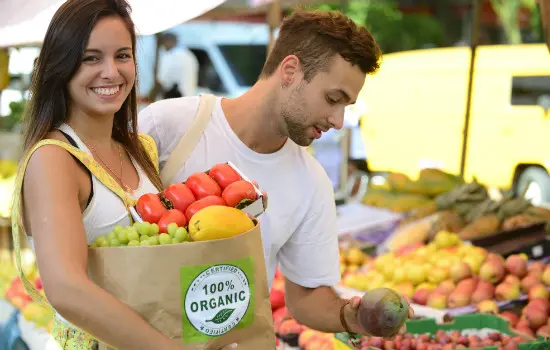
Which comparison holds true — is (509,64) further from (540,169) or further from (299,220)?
(299,220)

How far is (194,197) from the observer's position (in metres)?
1.82

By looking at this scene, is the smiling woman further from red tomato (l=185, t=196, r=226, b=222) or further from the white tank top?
red tomato (l=185, t=196, r=226, b=222)

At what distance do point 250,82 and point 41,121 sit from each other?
1264cm

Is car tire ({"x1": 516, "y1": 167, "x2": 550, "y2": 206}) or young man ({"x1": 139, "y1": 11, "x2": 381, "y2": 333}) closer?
young man ({"x1": 139, "y1": 11, "x2": 381, "y2": 333})

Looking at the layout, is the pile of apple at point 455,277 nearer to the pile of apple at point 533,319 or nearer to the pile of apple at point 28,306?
the pile of apple at point 533,319

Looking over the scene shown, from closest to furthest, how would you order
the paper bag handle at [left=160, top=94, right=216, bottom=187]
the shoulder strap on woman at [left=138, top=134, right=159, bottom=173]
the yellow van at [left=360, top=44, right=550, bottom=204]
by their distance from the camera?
1. the shoulder strap on woman at [left=138, top=134, right=159, bottom=173]
2. the paper bag handle at [left=160, top=94, right=216, bottom=187]
3. the yellow van at [left=360, top=44, right=550, bottom=204]

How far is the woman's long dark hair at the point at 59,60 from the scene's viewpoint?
1758mm

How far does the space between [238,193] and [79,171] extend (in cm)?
37

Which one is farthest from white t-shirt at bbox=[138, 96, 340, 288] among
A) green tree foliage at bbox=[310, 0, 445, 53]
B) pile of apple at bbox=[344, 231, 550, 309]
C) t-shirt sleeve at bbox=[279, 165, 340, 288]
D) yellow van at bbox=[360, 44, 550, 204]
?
green tree foliage at bbox=[310, 0, 445, 53]

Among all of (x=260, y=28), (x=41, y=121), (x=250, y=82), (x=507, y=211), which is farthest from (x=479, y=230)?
(x=260, y=28)

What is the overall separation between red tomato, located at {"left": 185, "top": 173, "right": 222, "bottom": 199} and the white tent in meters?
1.11

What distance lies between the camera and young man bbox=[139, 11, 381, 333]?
7.47 ft

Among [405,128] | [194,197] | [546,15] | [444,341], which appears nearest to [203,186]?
[194,197]

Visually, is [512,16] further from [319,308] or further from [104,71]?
[104,71]
